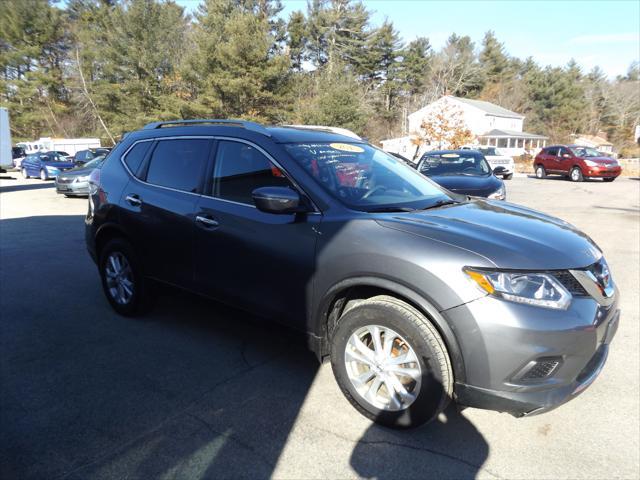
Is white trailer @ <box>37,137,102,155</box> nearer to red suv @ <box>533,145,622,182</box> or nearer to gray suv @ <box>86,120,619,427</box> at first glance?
red suv @ <box>533,145,622,182</box>

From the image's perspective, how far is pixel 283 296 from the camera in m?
3.21

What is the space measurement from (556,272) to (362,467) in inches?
58.1

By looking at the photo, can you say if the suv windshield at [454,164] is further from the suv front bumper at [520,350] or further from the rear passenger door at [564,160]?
the rear passenger door at [564,160]

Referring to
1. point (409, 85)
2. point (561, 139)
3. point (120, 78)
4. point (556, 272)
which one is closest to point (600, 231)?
point (556, 272)

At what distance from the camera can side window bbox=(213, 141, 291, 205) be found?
3.38 m

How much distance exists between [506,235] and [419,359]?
89 cm

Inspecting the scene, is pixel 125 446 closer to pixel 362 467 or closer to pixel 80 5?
pixel 362 467

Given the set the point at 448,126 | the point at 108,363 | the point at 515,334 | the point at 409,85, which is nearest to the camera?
the point at 515,334

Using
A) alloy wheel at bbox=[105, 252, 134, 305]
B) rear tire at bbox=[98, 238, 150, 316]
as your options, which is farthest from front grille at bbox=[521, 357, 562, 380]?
alloy wheel at bbox=[105, 252, 134, 305]

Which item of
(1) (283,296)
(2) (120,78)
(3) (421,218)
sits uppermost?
(2) (120,78)

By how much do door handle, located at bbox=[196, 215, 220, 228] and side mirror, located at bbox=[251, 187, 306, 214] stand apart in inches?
24.7

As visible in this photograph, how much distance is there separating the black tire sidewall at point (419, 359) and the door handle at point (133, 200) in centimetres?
229

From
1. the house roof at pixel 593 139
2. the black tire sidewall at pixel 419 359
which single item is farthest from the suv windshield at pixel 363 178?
the house roof at pixel 593 139

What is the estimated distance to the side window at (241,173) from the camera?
3375mm
